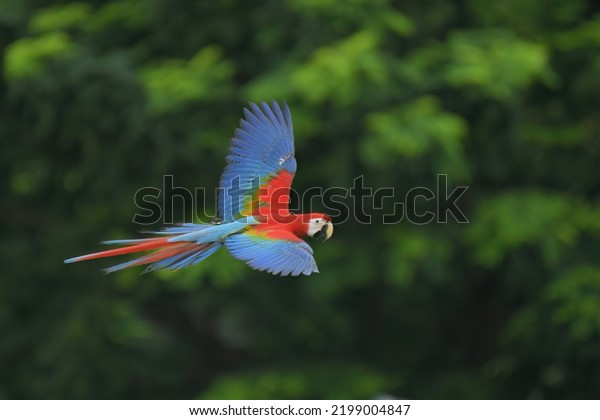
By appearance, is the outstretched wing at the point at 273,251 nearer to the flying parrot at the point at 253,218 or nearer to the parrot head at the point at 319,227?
the flying parrot at the point at 253,218

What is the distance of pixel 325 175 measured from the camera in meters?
6.40

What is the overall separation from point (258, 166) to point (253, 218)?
0.23 m

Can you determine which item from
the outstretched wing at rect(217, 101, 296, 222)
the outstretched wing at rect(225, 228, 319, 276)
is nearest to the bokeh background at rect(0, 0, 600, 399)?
the outstretched wing at rect(217, 101, 296, 222)

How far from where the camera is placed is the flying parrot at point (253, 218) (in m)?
3.49

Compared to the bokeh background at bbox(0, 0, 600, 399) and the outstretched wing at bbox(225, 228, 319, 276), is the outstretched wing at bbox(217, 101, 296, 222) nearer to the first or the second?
the outstretched wing at bbox(225, 228, 319, 276)

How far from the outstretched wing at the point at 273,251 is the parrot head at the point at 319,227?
16cm

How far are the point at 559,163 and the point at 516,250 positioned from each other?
1.02 meters

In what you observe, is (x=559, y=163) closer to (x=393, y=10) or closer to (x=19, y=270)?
(x=393, y=10)

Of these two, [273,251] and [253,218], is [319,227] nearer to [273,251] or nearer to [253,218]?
[253,218]

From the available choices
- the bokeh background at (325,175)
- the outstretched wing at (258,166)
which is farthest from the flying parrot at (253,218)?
the bokeh background at (325,175)

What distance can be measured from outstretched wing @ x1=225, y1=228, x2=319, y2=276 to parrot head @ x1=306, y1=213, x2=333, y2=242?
0.53 ft

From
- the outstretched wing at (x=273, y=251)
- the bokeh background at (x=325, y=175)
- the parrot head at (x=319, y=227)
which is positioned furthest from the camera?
the bokeh background at (x=325, y=175)

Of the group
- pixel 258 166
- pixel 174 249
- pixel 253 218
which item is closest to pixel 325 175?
pixel 258 166

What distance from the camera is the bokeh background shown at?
20.1 ft
